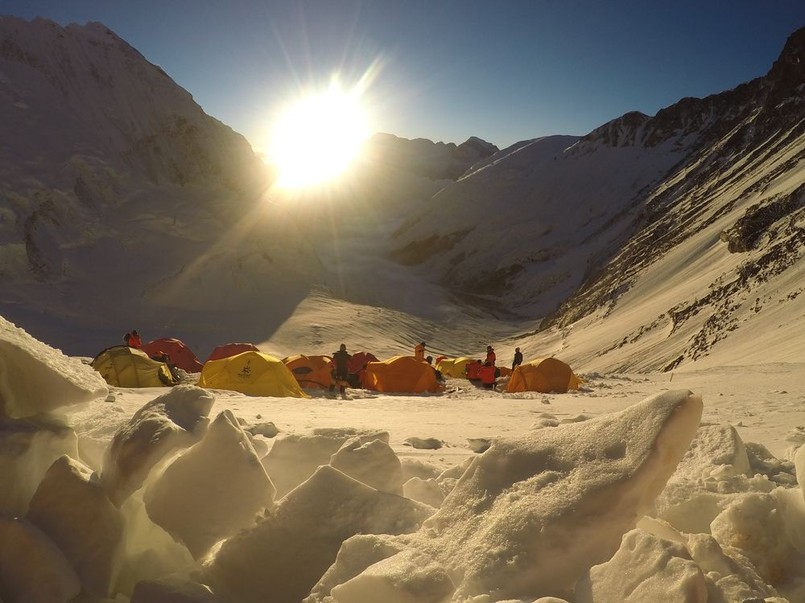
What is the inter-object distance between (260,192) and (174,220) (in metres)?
9.46

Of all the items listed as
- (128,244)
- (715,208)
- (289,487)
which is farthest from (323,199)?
(289,487)

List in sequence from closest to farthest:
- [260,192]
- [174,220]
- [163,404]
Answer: [163,404], [174,220], [260,192]

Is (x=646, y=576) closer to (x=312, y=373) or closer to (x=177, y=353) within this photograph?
(x=312, y=373)

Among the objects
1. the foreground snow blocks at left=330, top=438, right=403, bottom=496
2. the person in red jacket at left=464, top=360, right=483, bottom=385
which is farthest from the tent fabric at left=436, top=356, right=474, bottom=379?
the foreground snow blocks at left=330, top=438, right=403, bottom=496

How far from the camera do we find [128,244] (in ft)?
95.3

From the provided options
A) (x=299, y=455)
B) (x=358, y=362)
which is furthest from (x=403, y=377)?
(x=299, y=455)

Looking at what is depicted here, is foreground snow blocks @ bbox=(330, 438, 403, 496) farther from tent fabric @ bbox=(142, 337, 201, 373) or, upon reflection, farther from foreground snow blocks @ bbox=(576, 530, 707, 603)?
tent fabric @ bbox=(142, 337, 201, 373)

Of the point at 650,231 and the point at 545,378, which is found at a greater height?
the point at 650,231

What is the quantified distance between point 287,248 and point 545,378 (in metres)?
22.0

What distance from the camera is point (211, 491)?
2697 millimetres

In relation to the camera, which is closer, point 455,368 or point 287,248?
point 455,368

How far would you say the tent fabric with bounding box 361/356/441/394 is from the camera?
1361 cm

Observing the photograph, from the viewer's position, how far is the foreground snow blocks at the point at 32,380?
109 inches

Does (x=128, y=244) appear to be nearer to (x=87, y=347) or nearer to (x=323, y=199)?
(x=87, y=347)
